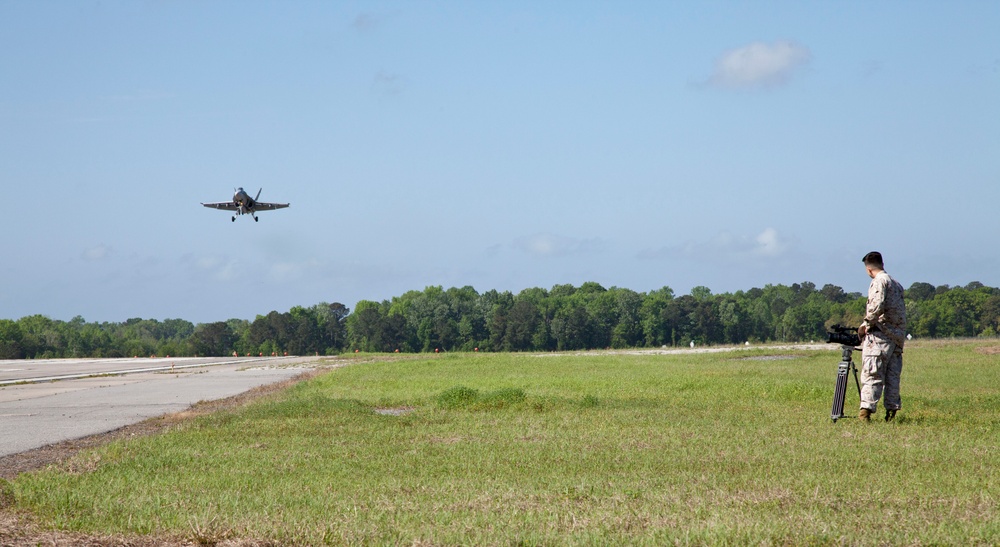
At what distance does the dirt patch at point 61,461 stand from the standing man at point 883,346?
9.10m

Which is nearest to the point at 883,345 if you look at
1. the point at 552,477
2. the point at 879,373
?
the point at 879,373

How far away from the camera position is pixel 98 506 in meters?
8.03

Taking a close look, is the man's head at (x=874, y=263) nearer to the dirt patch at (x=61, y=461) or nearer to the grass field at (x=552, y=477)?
the grass field at (x=552, y=477)

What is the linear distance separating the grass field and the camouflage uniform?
19.9 inches

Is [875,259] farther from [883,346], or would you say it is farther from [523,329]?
[523,329]

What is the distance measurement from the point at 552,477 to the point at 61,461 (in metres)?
6.21

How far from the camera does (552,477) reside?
9.12 meters

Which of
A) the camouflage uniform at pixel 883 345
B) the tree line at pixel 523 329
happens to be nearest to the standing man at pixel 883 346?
the camouflage uniform at pixel 883 345

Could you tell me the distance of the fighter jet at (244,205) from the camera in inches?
2400

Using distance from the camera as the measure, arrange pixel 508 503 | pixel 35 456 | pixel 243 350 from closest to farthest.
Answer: pixel 508 503, pixel 35 456, pixel 243 350

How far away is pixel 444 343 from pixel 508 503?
420 feet

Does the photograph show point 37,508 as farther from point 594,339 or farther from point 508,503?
point 594,339

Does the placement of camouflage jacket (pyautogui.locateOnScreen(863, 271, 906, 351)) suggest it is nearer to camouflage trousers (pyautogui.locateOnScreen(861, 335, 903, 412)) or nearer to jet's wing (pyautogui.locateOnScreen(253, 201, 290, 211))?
camouflage trousers (pyautogui.locateOnScreen(861, 335, 903, 412))

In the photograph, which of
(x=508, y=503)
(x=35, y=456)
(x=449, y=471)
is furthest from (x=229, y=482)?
(x=35, y=456)
